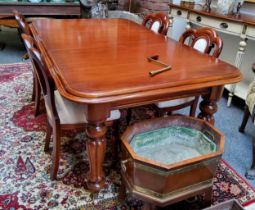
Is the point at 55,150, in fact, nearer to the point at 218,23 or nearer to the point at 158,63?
the point at 158,63

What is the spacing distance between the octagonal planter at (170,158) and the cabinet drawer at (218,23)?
1389mm

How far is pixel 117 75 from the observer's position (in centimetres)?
131

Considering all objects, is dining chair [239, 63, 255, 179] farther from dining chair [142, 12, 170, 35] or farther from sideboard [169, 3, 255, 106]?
dining chair [142, 12, 170, 35]

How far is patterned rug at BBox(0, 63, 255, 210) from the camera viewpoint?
59.9 inches

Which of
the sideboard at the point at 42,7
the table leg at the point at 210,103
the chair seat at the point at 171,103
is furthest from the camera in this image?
the sideboard at the point at 42,7

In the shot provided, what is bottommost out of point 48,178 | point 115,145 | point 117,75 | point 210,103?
point 48,178

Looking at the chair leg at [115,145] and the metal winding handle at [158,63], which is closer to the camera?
the metal winding handle at [158,63]

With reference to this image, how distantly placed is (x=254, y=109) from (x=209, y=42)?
58cm

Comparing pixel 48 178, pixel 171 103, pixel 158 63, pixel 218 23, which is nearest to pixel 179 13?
pixel 218 23

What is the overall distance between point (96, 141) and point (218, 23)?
1851 mm

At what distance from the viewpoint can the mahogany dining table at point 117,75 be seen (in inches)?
46.7

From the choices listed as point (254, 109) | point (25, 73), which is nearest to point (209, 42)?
point (254, 109)

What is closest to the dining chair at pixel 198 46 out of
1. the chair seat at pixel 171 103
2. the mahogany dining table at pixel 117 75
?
the chair seat at pixel 171 103

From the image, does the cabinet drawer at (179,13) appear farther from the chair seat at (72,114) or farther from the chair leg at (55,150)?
the chair leg at (55,150)
